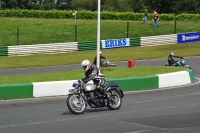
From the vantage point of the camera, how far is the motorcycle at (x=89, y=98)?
44.4 ft

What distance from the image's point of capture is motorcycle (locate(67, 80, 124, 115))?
13.5 meters

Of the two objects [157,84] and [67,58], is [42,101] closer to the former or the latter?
[157,84]

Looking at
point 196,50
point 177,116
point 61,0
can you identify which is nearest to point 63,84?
point 177,116

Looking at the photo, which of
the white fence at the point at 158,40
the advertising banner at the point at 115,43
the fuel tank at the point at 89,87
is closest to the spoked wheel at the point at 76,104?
the fuel tank at the point at 89,87

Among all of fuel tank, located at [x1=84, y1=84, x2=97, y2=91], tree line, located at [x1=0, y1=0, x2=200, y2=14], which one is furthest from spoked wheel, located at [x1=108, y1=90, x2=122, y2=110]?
tree line, located at [x1=0, y1=0, x2=200, y2=14]

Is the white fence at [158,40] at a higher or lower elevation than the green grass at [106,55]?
higher

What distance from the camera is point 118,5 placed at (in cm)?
10700

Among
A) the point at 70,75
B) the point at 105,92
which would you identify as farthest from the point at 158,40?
the point at 105,92

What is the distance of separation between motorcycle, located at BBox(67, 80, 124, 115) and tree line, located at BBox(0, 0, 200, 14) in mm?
70039

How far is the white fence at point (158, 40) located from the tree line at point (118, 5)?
4082 cm

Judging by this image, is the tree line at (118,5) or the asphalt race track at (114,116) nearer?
the asphalt race track at (114,116)

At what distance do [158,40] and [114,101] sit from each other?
94.3 feet

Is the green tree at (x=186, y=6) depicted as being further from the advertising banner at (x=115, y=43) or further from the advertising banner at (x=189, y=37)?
the advertising banner at (x=115, y=43)

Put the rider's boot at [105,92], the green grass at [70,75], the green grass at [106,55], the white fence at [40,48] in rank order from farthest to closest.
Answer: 1. the white fence at [40,48]
2. the green grass at [106,55]
3. the green grass at [70,75]
4. the rider's boot at [105,92]
